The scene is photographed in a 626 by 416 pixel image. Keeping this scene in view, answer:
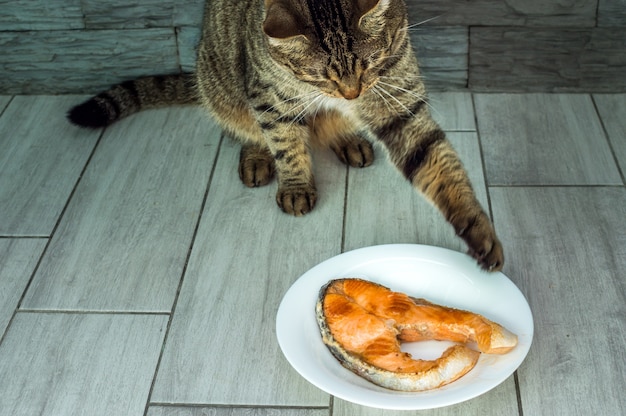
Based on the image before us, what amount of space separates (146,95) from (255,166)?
1.75 ft

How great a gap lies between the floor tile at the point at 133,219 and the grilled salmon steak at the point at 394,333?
0.51m

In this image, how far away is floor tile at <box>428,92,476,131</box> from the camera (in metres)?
2.57

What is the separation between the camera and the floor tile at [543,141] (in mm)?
2316

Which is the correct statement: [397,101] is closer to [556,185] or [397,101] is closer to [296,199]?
[296,199]

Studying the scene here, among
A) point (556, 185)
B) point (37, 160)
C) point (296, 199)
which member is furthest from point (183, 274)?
point (556, 185)

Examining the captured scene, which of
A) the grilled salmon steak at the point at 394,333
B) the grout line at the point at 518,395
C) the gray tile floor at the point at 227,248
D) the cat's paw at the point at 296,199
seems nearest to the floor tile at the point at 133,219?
the gray tile floor at the point at 227,248

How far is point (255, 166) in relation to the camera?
2.37m

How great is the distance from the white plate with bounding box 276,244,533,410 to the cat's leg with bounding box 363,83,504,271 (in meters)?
0.07

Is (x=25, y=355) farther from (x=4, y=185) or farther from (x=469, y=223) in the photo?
(x=469, y=223)

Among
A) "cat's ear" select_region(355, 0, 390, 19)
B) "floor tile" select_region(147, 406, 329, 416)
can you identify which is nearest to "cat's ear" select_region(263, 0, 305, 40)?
"cat's ear" select_region(355, 0, 390, 19)

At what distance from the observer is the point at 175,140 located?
2.57 m

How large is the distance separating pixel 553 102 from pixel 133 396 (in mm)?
1645

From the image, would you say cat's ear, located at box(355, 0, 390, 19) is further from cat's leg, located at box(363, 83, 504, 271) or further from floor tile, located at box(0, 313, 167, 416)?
floor tile, located at box(0, 313, 167, 416)

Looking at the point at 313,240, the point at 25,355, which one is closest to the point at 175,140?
the point at 313,240
